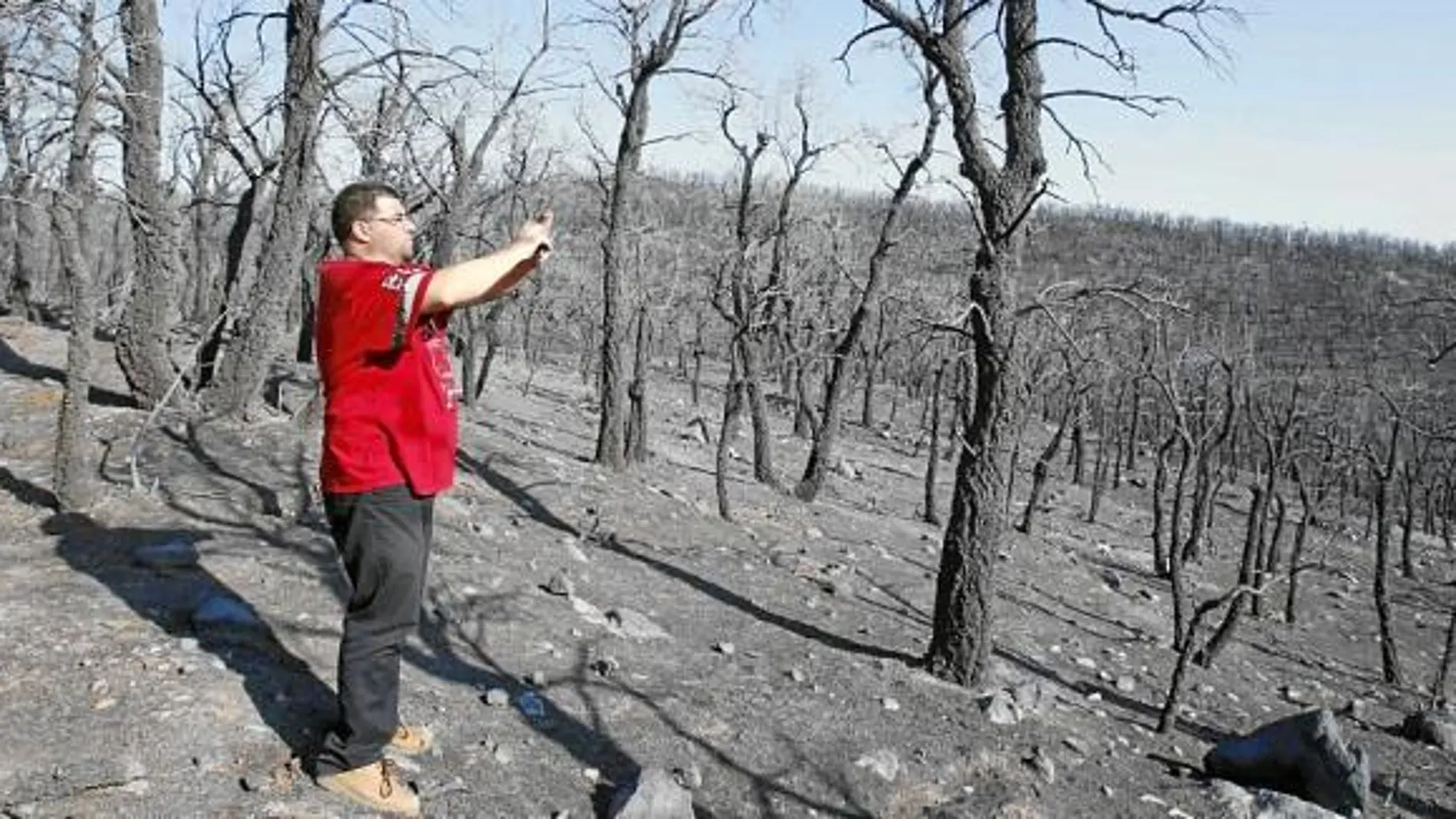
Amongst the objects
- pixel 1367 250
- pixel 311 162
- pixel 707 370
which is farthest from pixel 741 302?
Result: pixel 1367 250

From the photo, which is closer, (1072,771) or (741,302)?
(1072,771)

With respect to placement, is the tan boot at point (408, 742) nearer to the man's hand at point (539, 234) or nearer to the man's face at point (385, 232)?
the man's face at point (385, 232)

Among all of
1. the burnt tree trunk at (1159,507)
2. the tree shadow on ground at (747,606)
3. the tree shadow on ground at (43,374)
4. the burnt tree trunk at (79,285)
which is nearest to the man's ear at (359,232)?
the burnt tree trunk at (79,285)

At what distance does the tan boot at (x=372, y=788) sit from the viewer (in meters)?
3.87

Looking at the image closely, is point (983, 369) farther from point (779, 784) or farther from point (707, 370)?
point (707, 370)

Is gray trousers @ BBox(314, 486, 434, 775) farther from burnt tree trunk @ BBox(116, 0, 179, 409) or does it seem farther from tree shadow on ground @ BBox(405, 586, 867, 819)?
burnt tree trunk @ BBox(116, 0, 179, 409)

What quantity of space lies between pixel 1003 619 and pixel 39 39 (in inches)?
368

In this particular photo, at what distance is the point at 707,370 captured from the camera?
5378 centimetres

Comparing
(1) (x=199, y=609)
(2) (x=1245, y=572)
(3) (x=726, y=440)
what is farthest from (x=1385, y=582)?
(1) (x=199, y=609)

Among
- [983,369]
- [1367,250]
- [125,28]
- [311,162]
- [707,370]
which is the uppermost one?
[1367,250]

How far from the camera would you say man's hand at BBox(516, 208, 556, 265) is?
3018 mm

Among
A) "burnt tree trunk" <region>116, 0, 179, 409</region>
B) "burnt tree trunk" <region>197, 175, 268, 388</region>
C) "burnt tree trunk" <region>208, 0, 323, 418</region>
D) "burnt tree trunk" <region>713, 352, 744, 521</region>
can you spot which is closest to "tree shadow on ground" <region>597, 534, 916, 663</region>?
"burnt tree trunk" <region>713, 352, 744, 521</region>

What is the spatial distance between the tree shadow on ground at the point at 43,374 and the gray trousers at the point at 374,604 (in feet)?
23.2

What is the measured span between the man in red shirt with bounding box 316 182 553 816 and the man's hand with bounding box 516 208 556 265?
14.8 inches
